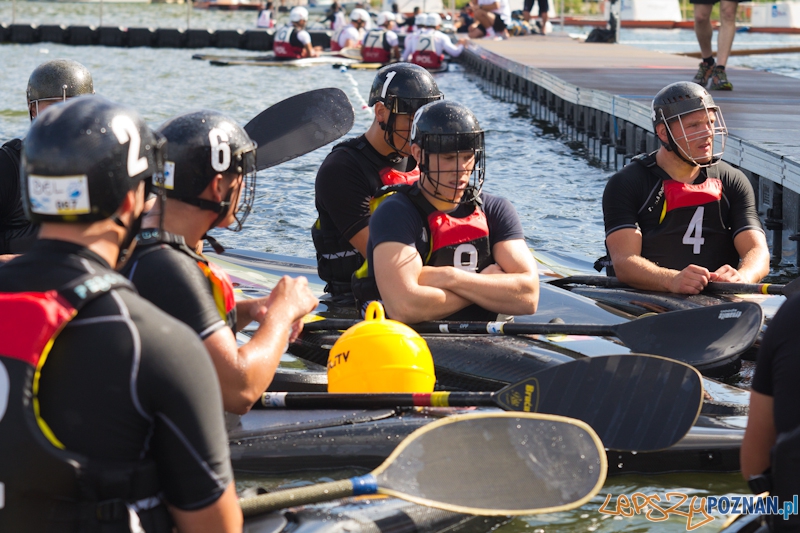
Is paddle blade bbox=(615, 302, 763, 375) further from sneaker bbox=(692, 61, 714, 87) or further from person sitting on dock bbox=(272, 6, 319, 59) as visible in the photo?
person sitting on dock bbox=(272, 6, 319, 59)

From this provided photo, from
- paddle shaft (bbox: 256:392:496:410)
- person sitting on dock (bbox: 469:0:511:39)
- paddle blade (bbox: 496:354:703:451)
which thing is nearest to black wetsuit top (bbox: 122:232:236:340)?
paddle shaft (bbox: 256:392:496:410)

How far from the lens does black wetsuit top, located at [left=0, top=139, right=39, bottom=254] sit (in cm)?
469

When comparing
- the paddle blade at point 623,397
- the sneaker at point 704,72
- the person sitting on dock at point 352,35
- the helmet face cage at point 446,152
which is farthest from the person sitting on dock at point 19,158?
the person sitting on dock at point 352,35

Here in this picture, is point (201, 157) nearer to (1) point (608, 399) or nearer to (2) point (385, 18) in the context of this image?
(1) point (608, 399)

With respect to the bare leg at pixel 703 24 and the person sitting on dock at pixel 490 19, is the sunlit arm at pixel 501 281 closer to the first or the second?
the bare leg at pixel 703 24

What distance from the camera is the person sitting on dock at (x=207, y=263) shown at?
8.37ft

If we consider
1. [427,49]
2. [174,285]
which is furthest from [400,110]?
[427,49]

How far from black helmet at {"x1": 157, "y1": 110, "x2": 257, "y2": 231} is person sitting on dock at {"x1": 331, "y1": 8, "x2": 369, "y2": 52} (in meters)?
28.4

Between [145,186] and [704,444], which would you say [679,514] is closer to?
[704,444]

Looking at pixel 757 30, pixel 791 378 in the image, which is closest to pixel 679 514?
pixel 791 378

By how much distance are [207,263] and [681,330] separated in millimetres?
2387

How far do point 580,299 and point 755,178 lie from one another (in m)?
4.45

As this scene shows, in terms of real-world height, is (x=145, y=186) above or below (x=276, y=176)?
above

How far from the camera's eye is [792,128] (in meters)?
9.02
